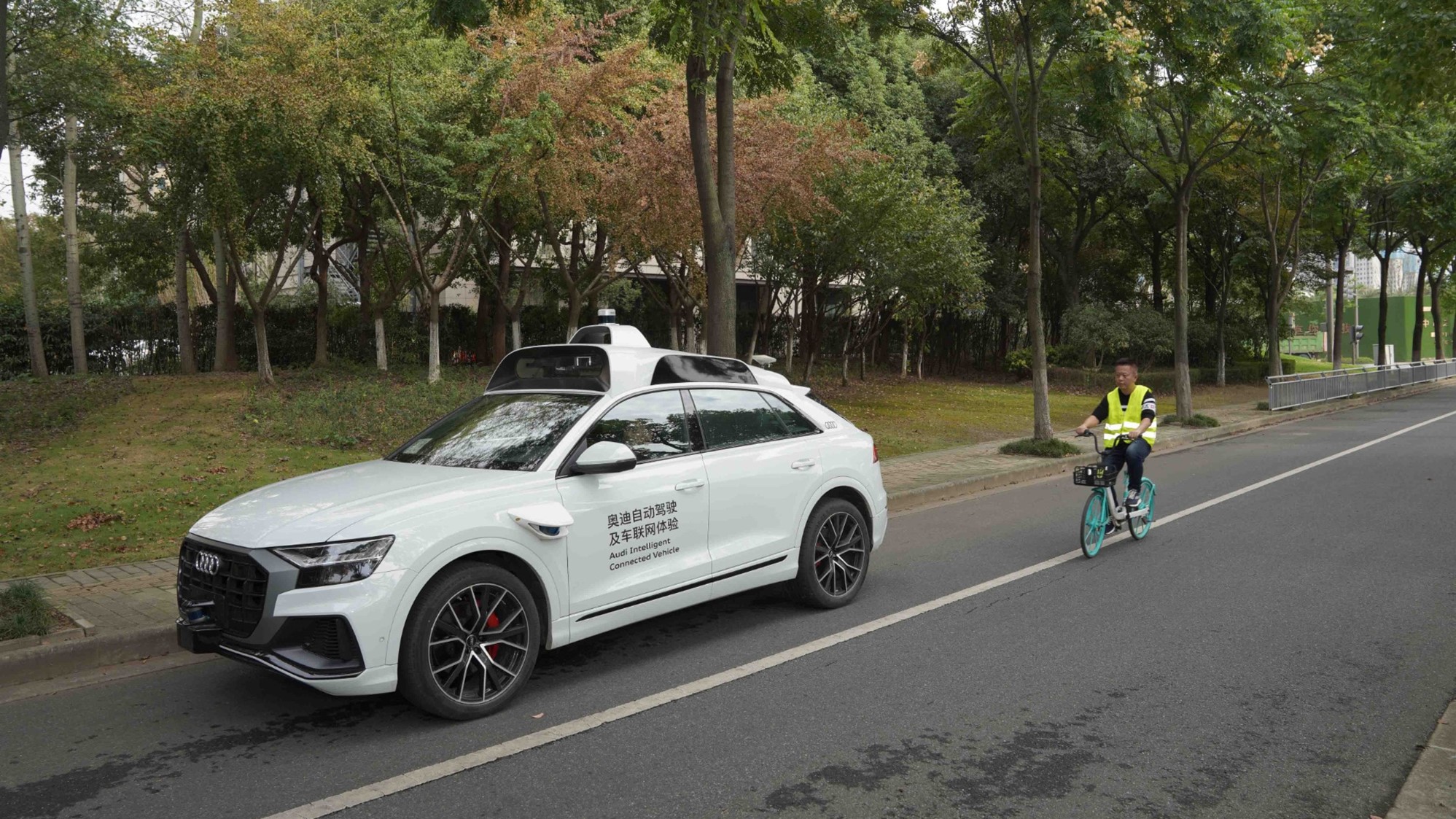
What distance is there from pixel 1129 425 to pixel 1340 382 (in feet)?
82.0

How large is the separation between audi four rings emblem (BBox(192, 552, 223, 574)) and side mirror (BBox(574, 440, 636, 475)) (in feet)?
5.61

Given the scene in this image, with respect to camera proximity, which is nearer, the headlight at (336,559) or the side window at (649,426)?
the headlight at (336,559)

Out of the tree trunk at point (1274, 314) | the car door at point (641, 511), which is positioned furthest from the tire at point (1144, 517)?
the tree trunk at point (1274, 314)

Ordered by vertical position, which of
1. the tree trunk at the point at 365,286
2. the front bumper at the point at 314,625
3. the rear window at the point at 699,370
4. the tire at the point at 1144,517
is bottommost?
the tire at the point at 1144,517

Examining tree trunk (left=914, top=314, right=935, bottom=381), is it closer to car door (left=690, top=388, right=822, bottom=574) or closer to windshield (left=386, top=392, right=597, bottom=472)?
car door (left=690, top=388, right=822, bottom=574)

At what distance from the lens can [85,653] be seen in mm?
5641

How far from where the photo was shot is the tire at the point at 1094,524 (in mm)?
8219

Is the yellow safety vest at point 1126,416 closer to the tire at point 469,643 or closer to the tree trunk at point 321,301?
the tire at point 469,643

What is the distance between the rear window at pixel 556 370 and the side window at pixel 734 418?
625 millimetres

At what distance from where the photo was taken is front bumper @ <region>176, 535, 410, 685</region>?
427 centimetres

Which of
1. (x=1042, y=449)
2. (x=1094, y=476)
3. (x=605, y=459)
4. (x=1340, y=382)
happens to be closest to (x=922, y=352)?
(x=1340, y=382)

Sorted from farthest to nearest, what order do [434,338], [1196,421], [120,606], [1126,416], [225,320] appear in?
[225,320]
[1196,421]
[434,338]
[1126,416]
[120,606]

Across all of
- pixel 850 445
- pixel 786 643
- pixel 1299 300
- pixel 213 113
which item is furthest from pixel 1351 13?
pixel 1299 300

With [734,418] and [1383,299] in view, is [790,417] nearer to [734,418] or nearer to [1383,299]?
[734,418]
